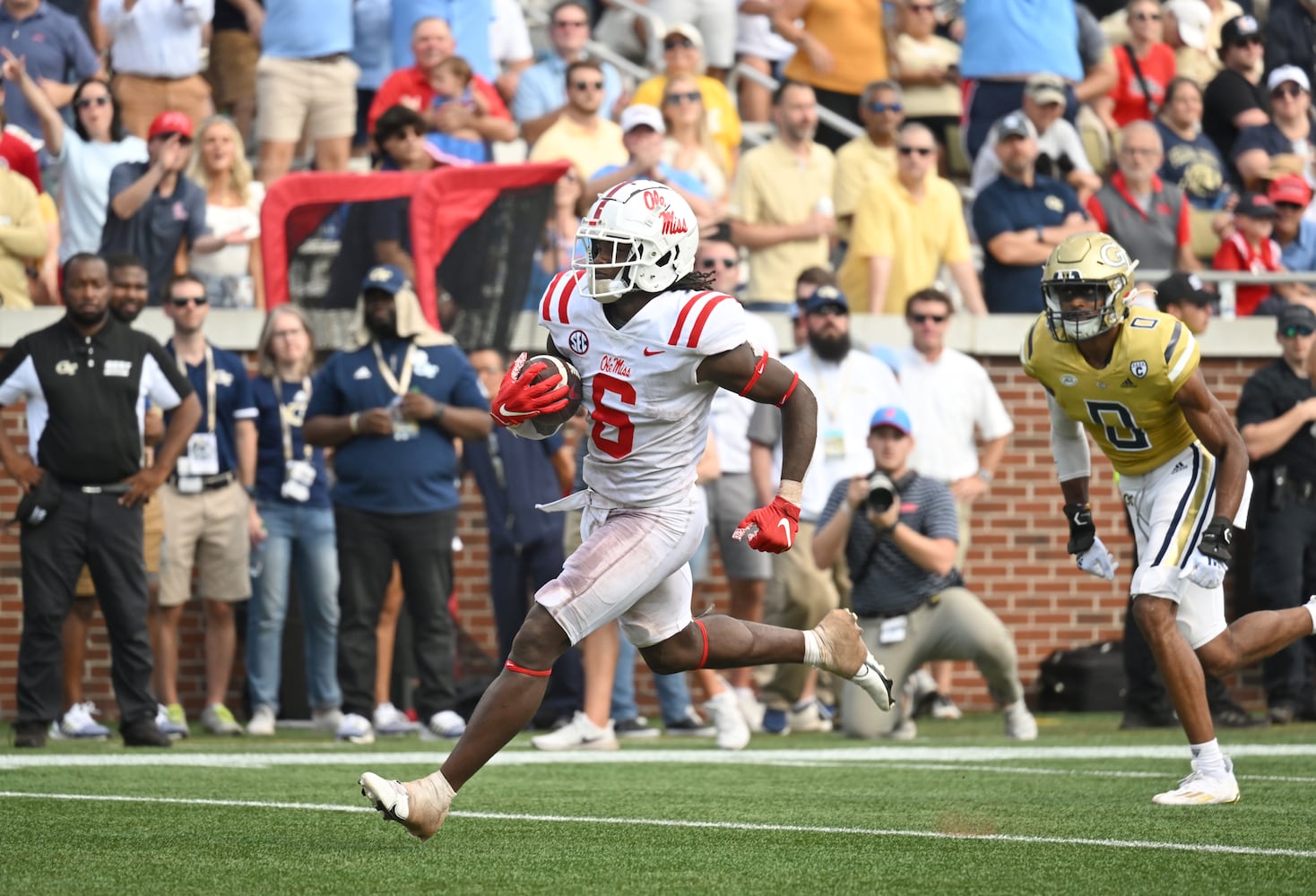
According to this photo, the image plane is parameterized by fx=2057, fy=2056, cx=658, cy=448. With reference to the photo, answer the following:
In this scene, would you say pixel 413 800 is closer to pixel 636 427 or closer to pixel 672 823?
pixel 672 823

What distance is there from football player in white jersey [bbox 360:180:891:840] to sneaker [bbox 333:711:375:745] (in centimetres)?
397

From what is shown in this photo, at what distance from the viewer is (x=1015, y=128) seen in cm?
1287

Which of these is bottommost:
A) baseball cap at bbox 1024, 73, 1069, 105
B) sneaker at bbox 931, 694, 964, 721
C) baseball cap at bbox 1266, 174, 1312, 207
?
sneaker at bbox 931, 694, 964, 721

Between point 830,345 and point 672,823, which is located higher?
point 830,345

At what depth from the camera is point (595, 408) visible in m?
6.40

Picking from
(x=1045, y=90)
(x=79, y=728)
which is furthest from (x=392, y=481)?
(x=1045, y=90)

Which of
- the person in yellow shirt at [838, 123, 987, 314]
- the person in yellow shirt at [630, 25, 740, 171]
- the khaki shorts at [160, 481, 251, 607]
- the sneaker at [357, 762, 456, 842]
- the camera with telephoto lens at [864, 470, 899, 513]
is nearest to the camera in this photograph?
the sneaker at [357, 762, 456, 842]

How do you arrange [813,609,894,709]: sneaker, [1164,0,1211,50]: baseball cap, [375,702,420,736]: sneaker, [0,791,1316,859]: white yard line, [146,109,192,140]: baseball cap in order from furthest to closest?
[1164,0,1211,50]: baseball cap
[146,109,192,140]: baseball cap
[375,702,420,736]: sneaker
[813,609,894,709]: sneaker
[0,791,1316,859]: white yard line

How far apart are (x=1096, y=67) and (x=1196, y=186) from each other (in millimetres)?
1327

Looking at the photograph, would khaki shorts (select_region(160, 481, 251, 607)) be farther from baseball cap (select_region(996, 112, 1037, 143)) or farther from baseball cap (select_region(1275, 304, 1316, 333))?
baseball cap (select_region(1275, 304, 1316, 333))

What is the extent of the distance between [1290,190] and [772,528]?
8549 mm

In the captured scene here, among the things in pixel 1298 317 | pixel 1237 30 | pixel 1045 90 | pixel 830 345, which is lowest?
pixel 830 345

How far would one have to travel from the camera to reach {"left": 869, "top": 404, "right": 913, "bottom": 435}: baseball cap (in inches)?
418

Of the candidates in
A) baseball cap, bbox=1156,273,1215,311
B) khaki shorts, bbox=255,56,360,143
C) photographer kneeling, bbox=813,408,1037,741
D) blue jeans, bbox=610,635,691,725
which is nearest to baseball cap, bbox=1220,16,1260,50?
baseball cap, bbox=1156,273,1215,311
